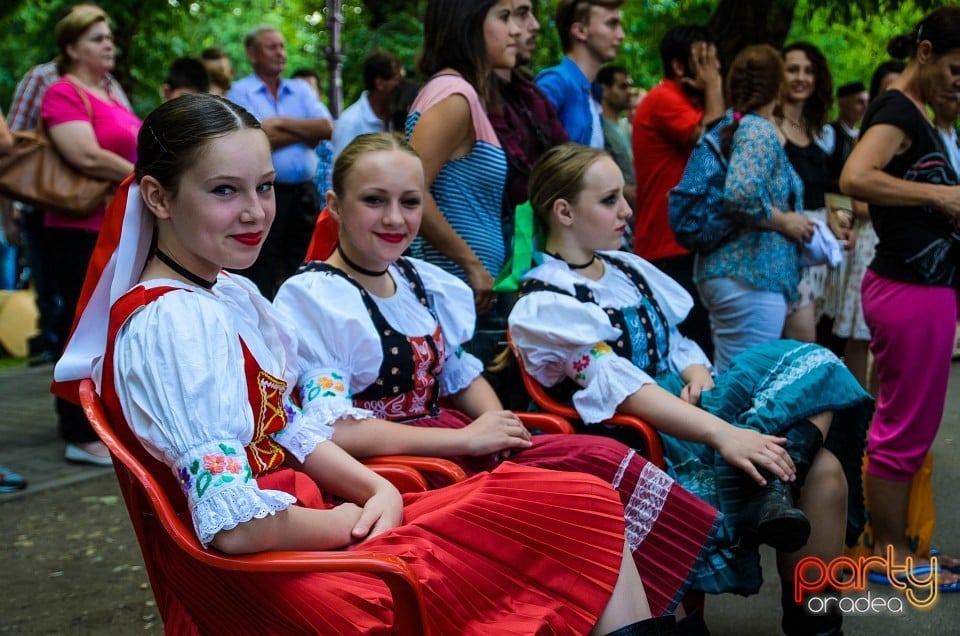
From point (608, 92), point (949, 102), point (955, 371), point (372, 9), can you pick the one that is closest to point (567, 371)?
point (949, 102)

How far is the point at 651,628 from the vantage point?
198 centimetres

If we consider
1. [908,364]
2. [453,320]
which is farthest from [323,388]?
[908,364]

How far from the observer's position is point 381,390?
8.62ft

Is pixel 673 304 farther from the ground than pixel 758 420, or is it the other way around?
pixel 673 304

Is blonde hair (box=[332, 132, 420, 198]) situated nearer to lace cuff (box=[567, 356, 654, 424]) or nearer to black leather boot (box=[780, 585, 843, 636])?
lace cuff (box=[567, 356, 654, 424])

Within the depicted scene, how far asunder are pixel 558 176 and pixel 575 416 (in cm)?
74

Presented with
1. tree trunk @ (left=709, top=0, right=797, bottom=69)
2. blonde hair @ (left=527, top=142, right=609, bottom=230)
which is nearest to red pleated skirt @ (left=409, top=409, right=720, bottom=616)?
blonde hair @ (left=527, top=142, right=609, bottom=230)

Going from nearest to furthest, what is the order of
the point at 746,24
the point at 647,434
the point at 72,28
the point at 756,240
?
the point at 647,434 → the point at 756,240 → the point at 72,28 → the point at 746,24

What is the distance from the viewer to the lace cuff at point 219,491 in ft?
5.68

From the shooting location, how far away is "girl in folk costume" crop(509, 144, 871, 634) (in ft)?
8.57

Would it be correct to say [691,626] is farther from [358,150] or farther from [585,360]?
[358,150]

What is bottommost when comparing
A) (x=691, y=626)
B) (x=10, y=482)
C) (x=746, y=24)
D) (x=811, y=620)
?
(x=10, y=482)

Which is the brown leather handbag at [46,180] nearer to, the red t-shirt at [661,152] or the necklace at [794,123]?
the red t-shirt at [661,152]

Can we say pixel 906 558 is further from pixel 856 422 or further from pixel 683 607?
pixel 683 607
